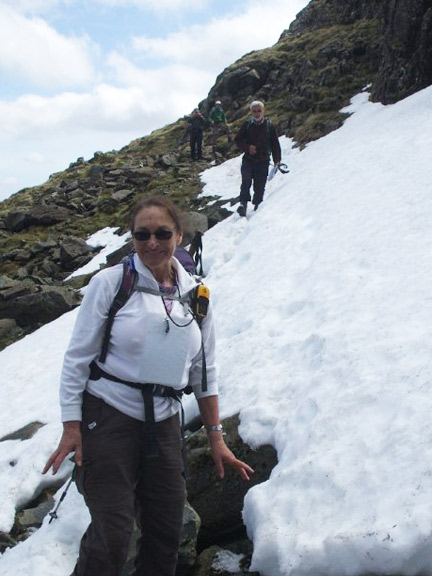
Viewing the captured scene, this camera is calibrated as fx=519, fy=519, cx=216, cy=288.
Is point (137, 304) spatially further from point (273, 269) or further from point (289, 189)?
point (289, 189)

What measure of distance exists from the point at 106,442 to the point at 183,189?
942 inches

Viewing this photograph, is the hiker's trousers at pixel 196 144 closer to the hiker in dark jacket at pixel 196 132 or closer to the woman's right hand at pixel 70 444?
the hiker in dark jacket at pixel 196 132

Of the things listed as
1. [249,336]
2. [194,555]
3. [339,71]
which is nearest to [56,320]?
[249,336]

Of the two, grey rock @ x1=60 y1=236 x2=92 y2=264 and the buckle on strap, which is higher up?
the buckle on strap

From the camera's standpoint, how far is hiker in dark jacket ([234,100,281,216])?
48.5ft

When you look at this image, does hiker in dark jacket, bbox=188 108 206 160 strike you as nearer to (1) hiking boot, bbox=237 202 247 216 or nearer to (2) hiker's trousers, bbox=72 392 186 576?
(1) hiking boot, bbox=237 202 247 216

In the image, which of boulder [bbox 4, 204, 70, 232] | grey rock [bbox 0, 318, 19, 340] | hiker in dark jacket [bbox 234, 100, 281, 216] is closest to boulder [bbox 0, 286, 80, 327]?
grey rock [bbox 0, 318, 19, 340]

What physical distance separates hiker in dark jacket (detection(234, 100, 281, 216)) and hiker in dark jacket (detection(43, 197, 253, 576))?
11784mm

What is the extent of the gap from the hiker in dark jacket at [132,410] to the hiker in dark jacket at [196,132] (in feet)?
98.3

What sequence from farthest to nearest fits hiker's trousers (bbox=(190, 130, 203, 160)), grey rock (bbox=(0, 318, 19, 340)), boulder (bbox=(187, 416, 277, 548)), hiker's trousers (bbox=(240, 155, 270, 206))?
hiker's trousers (bbox=(190, 130, 203, 160)) → grey rock (bbox=(0, 318, 19, 340)) → hiker's trousers (bbox=(240, 155, 270, 206)) → boulder (bbox=(187, 416, 277, 548))

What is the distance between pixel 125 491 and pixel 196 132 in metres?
31.6

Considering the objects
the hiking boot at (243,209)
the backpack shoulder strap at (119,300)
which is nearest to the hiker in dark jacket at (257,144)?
the hiking boot at (243,209)

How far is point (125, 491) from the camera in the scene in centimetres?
338

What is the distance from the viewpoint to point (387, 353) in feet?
17.8
